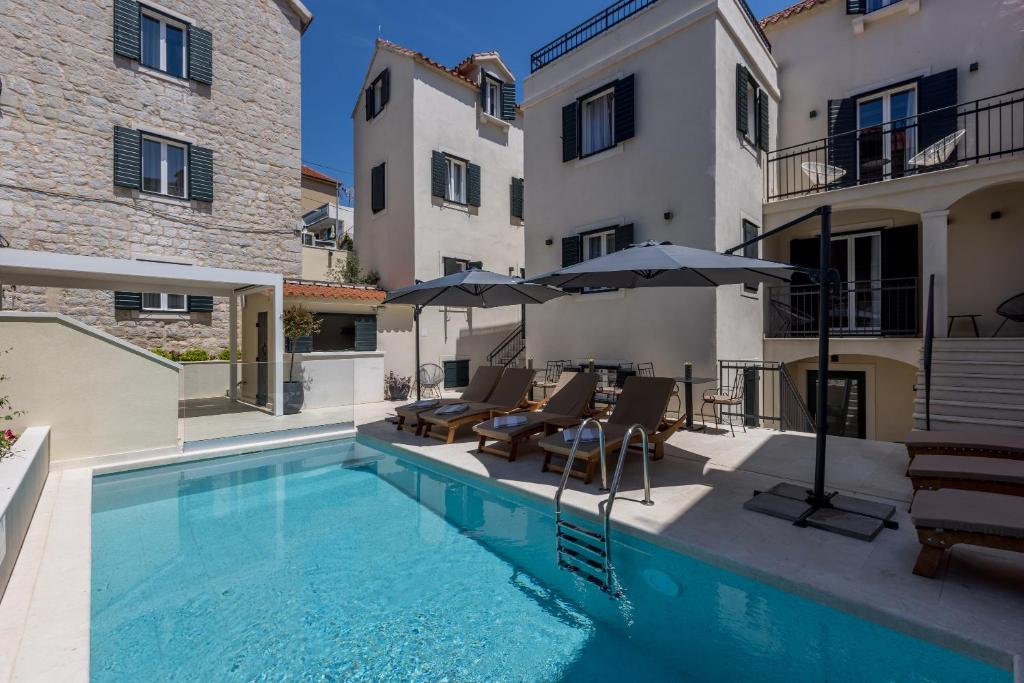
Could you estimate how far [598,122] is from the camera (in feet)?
39.3

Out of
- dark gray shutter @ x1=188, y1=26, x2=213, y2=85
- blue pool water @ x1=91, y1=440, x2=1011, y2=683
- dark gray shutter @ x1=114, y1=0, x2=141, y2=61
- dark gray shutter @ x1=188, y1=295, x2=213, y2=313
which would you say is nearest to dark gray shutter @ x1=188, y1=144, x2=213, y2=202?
dark gray shutter @ x1=188, y1=26, x2=213, y2=85

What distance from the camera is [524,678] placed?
3045mm

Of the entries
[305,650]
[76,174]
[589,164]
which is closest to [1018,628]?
[305,650]

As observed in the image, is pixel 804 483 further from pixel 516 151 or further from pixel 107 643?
pixel 516 151

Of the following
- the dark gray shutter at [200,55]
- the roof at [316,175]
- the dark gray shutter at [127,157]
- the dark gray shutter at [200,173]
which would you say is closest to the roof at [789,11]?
the dark gray shutter at [200,55]

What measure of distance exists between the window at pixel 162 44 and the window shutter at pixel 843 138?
16779 millimetres

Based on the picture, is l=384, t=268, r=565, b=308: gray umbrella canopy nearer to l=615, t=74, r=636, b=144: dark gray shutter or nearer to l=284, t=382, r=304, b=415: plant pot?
l=284, t=382, r=304, b=415: plant pot

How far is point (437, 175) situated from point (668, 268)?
11.5 meters

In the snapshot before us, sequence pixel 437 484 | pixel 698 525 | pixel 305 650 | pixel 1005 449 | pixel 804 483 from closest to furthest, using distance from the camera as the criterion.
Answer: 1. pixel 305 650
2. pixel 698 525
3. pixel 1005 449
4. pixel 804 483
5. pixel 437 484

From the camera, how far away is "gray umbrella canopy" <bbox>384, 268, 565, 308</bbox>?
877cm

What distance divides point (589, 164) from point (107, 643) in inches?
459

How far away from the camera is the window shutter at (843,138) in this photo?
11.3 m

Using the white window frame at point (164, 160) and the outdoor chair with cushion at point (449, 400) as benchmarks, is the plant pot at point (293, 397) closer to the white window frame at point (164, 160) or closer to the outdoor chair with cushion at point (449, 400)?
the outdoor chair with cushion at point (449, 400)

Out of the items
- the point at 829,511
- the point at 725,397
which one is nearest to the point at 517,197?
the point at 725,397
